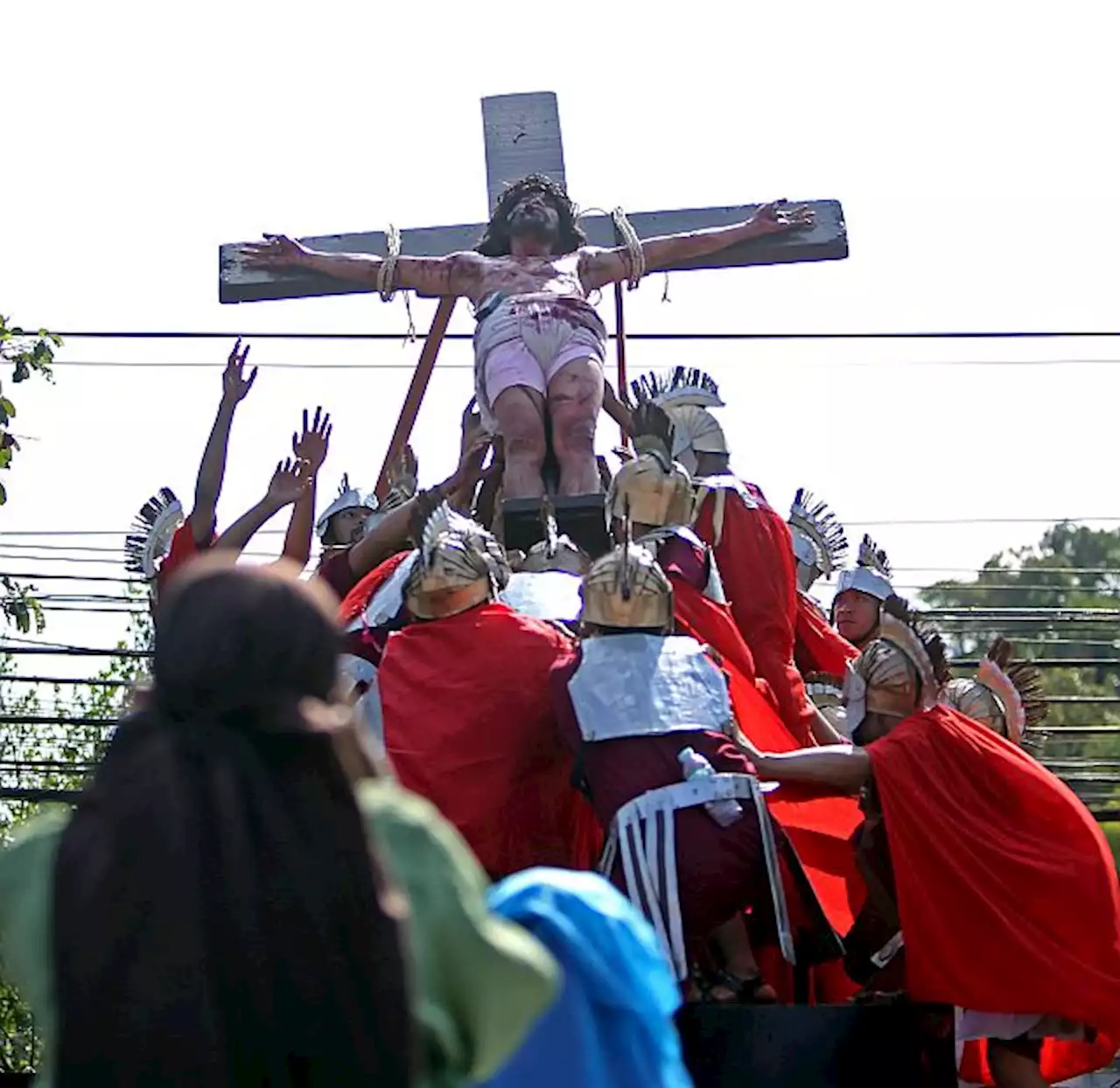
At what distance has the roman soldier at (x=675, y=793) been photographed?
5863 millimetres

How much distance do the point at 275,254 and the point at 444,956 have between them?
7660 millimetres

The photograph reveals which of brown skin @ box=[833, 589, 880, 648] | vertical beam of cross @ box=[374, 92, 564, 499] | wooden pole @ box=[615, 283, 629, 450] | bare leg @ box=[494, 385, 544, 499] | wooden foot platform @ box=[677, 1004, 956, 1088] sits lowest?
wooden foot platform @ box=[677, 1004, 956, 1088]

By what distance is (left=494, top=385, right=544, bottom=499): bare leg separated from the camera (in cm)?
878

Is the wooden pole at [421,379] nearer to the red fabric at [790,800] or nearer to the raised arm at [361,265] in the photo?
the raised arm at [361,265]

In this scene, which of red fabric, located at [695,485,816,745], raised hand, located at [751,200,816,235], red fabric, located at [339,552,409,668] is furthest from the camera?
raised hand, located at [751,200,816,235]

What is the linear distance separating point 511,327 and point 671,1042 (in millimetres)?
6379

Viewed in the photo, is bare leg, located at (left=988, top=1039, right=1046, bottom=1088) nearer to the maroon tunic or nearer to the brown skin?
the maroon tunic

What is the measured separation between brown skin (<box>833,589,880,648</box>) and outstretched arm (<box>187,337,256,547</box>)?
7.85ft

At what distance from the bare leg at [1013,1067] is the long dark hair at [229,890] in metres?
4.12

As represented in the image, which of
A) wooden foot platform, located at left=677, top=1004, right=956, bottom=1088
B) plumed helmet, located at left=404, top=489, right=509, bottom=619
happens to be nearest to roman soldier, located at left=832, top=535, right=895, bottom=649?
plumed helmet, located at left=404, top=489, right=509, bottom=619

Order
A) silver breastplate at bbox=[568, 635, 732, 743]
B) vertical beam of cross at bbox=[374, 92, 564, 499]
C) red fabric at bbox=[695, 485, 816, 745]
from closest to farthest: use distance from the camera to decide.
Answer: silver breastplate at bbox=[568, 635, 732, 743] → red fabric at bbox=[695, 485, 816, 745] → vertical beam of cross at bbox=[374, 92, 564, 499]

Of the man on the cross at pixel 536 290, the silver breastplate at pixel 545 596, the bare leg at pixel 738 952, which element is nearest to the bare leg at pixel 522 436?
the man on the cross at pixel 536 290

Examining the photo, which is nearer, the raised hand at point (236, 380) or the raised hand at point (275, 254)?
the raised hand at point (236, 380)

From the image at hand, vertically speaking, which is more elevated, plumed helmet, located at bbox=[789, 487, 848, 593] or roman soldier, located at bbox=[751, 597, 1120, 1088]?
plumed helmet, located at bbox=[789, 487, 848, 593]
